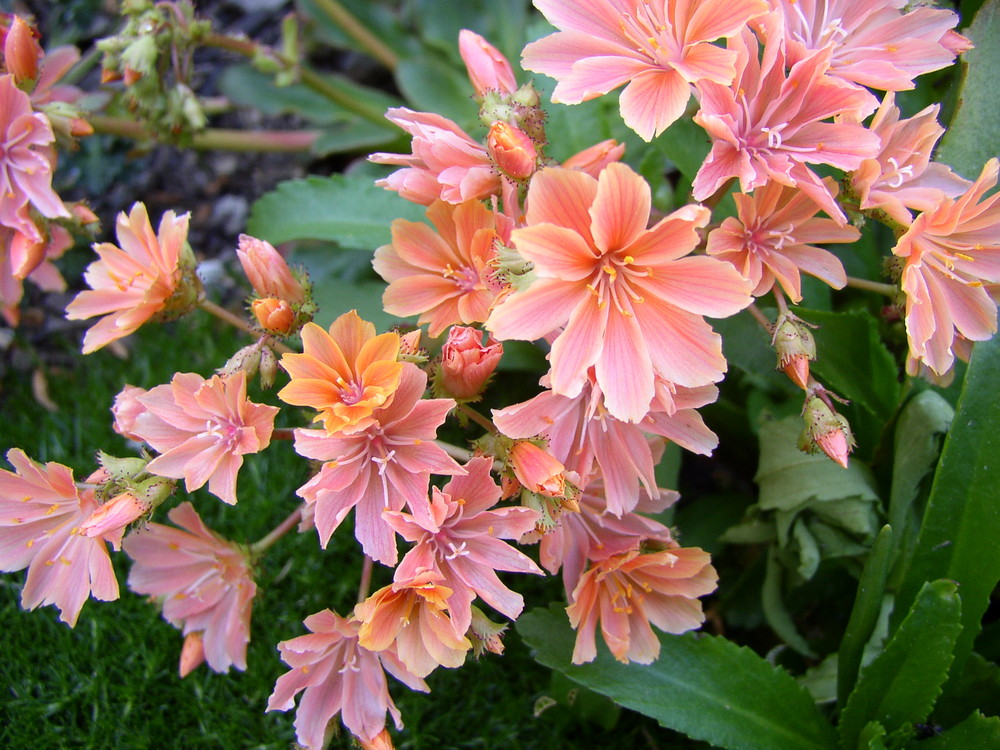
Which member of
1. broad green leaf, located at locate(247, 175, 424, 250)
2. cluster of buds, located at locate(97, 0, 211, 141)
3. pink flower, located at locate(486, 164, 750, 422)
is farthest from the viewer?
broad green leaf, located at locate(247, 175, 424, 250)

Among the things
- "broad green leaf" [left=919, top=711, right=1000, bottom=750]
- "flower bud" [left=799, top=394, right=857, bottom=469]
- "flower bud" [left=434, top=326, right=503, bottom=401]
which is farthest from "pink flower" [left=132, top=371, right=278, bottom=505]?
"broad green leaf" [left=919, top=711, right=1000, bottom=750]

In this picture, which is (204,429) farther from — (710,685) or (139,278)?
(710,685)

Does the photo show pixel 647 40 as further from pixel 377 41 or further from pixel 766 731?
pixel 377 41

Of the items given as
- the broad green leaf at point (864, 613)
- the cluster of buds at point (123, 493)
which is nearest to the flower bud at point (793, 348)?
the broad green leaf at point (864, 613)

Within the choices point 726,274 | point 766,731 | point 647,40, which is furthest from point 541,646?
point 647,40

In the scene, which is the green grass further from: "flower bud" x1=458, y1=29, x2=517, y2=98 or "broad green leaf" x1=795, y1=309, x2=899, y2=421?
"flower bud" x1=458, y1=29, x2=517, y2=98

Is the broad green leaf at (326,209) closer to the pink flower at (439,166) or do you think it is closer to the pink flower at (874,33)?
the pink flower at (439,166)
